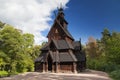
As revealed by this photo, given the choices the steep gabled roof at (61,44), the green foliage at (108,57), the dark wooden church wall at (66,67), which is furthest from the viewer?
the steep gabled roof at (61,44)

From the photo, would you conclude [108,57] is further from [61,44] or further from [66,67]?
[61,44]

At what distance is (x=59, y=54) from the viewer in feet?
133

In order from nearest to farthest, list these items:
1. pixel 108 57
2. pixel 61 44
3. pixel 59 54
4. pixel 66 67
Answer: pixel 66 67 → pixel 59 54 → pixel 61 44 → pixel 108 57

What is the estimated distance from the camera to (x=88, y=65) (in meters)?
59.7

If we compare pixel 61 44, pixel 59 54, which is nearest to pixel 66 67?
pixel 59 54

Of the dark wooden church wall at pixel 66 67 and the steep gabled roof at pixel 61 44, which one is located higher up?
the steep gabled roof at pixel 61 44

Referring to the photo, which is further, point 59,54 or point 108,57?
point 108,57

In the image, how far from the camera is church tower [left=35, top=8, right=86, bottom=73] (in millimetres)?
39406

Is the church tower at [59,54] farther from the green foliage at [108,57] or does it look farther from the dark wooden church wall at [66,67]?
the green foliage at [108,57]

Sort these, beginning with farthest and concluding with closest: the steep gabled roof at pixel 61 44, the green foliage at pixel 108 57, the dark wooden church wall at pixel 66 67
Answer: the steep gabled roof at pixel 61 44, the dark wooden church wall at pixel 66 67, the green foliage at pixel 108 57

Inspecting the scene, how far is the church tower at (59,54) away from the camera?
39.4 metres

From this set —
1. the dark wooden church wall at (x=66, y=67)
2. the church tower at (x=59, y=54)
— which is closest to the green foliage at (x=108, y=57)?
the church tower at (x=59, y=54)

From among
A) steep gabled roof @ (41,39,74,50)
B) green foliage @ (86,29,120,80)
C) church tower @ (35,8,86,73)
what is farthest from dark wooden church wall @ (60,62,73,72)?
green foliage @ (86,29,120,80)

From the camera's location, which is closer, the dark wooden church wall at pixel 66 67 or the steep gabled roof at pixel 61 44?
the dark wooden church wall at pixel 66 67
